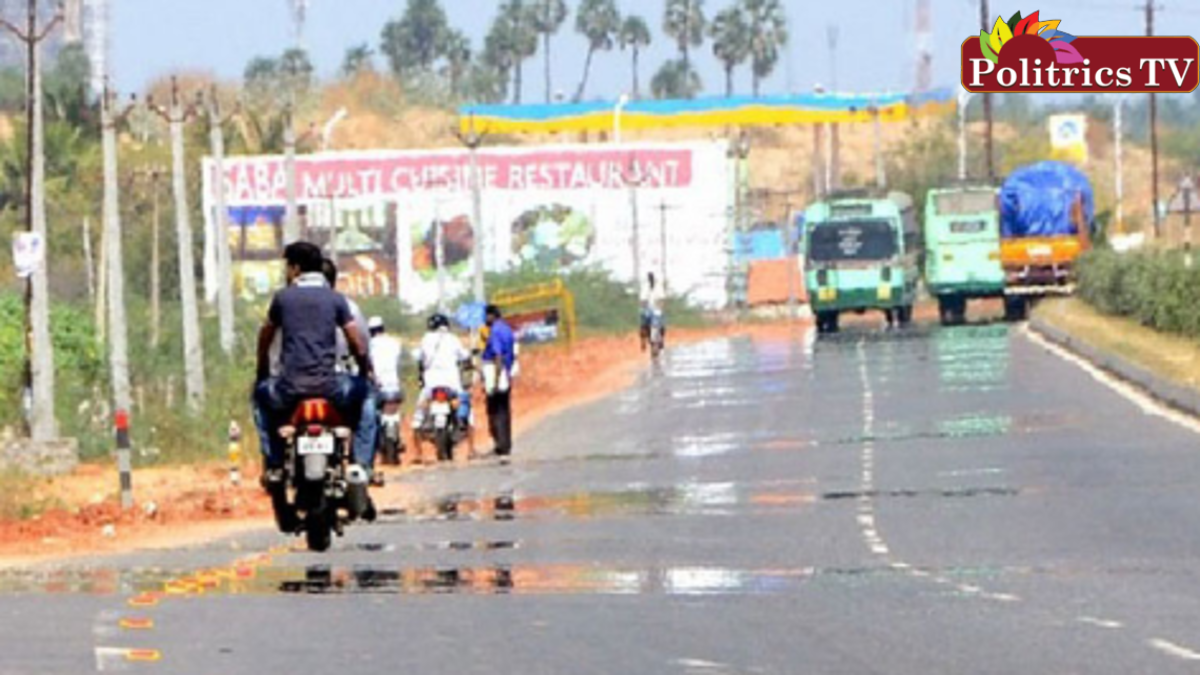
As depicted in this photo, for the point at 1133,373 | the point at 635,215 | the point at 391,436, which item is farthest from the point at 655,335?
the point at 635,215

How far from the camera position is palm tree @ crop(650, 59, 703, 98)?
164m

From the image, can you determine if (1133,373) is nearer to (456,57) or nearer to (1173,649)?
(1173,649)

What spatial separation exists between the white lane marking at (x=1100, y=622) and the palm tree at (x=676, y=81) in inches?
5847

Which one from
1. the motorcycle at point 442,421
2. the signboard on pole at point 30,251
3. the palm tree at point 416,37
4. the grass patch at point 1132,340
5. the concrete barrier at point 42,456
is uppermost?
the palm tree at point 416,37

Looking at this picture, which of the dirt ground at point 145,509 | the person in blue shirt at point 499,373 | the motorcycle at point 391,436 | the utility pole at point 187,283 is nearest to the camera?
the dirt ground at point 145,509

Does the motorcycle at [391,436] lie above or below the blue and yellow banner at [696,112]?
below

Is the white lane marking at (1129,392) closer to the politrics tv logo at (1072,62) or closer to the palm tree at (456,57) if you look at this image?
the politrics tv logo at (1072,62)

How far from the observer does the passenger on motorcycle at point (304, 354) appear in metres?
16.7

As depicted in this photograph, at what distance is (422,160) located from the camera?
313 ft

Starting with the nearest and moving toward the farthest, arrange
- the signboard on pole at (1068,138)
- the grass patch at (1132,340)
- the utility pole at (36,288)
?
the utility pole at (36,288), the grass patch at (1132,340), the signboard on pole at (1068,138)

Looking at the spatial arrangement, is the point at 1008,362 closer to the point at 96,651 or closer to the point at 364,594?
the point at 364,594

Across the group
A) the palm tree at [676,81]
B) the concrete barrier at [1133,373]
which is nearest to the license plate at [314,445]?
the concrete barrier at [1133,373]

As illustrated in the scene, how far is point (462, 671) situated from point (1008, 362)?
125ft

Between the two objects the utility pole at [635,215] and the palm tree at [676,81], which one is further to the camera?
the palm tree at [676,81]
